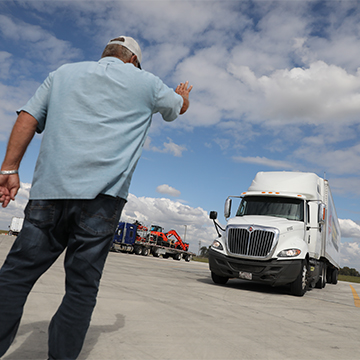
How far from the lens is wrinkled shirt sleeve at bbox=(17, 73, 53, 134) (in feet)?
6.89

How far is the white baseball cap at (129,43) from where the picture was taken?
93.7 inches

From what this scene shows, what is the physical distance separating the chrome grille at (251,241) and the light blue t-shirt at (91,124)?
7.09 meters

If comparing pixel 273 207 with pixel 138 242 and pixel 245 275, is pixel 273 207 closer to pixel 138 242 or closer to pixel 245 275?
pixel 245 275

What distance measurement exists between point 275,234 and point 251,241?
63 centimetres

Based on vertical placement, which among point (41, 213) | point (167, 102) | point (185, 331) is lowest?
point (185, 331)

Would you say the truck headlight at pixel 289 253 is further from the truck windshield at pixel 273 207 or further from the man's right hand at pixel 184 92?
the man's right hand at pixel 184 92

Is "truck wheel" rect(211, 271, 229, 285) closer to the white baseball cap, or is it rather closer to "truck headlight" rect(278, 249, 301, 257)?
"truck headlight" rect(278, 249, 301, 257)

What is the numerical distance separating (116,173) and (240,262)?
289 inches

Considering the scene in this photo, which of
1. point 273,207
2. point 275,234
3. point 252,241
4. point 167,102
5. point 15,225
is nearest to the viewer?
point 167,102

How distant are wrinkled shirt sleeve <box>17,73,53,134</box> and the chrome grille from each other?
7435mm

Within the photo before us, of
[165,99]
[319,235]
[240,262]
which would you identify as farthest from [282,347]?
[319,235]

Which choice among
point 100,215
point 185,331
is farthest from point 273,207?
point 100,215

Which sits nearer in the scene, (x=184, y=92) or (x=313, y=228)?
(x=184, y=92)

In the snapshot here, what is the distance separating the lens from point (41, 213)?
196 cm
